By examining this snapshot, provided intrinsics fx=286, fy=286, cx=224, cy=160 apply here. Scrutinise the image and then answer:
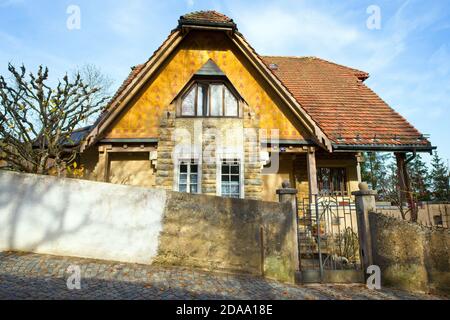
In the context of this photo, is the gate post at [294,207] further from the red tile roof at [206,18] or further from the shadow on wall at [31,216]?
the red tile roof at [206,18]

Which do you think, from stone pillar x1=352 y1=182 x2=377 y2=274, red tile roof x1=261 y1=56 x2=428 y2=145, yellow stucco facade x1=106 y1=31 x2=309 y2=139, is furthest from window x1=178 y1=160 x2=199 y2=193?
stone pillar x1=352 y1=182 x2=377 y2=274

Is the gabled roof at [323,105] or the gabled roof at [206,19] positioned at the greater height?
the gabled roof at [206,19]

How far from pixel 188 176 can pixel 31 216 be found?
191 inches

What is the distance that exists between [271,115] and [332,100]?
3.69 metres

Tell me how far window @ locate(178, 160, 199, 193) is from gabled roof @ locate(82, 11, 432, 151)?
2859 millimetres

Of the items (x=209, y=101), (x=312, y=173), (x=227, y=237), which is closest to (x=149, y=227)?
(x=227, y=237)

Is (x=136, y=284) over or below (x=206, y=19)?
below

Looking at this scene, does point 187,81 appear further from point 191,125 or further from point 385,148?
point 385,148

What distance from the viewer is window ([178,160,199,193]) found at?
985 centimetres

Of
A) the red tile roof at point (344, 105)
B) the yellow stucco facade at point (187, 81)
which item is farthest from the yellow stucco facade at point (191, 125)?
the red tile roof at point (344, 105)

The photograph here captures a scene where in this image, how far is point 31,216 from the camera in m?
5.89

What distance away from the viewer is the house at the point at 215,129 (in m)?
9.71

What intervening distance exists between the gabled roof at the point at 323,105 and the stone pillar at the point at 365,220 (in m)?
3.45
